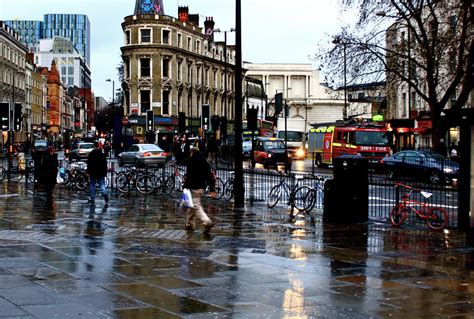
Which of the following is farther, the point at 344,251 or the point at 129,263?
the point at 344,251

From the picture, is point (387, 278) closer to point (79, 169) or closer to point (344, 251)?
point (344, 251)

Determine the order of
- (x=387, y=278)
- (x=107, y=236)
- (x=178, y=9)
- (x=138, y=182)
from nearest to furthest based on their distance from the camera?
(x=387, y=278), (x=107, y=236), (x=138, y=182), (x=178, y=9)

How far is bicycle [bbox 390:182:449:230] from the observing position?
14711 millimetres

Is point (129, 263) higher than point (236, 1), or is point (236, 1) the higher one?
point (236, 1)

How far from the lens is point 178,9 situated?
8156cm

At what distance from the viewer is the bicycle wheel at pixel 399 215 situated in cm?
1532

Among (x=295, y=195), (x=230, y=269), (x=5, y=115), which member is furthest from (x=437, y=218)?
(x=5, y=115)

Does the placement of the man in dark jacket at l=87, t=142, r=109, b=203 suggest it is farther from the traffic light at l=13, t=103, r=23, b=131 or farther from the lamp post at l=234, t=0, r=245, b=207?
the traffic light at l=13, t=103, r=23, b=131

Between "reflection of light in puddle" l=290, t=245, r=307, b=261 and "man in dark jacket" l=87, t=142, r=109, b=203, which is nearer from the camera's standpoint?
"reflection of light in puddle" l=290, t=245, r=307, b=261

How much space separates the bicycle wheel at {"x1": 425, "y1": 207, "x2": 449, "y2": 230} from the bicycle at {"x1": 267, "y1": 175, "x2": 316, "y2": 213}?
165 inches

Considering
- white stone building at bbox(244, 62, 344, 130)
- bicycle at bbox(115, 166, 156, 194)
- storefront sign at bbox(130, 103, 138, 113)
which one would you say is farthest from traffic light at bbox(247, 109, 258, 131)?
white stone building at bbox(244, 62, 344, 130)

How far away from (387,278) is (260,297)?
2.18m

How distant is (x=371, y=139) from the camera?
145 feet

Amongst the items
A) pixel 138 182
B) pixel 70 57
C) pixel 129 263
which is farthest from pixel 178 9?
pixel 70 57
